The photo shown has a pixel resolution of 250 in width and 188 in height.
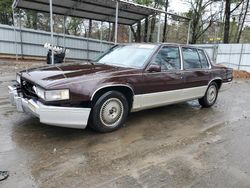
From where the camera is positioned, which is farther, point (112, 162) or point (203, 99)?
point (203, 99)

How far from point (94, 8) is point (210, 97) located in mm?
9454

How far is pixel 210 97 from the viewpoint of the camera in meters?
6.33

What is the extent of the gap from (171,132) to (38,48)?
15659 mm

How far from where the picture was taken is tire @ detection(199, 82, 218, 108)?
20.3ft

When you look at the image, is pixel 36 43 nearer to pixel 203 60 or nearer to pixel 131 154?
pixel 203 60

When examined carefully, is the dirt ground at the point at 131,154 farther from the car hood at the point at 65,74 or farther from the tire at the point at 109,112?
the car hood at the point at 65,74

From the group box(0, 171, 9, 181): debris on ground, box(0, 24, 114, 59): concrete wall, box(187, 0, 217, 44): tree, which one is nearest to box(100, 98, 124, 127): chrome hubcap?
box(0, 171, 9, 181): debris on ground

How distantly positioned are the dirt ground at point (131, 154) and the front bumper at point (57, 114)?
36 centimetres

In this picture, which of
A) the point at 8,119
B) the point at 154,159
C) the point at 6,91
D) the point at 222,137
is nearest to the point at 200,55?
the point at 222,137

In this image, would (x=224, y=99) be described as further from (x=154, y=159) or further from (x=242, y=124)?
(x=154, y=159)

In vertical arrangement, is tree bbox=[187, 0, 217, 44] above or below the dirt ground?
above

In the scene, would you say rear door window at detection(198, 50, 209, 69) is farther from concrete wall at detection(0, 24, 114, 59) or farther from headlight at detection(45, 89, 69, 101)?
concrete wall at detection(0, 24, 114, 59)

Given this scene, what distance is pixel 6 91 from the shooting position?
7.09 m

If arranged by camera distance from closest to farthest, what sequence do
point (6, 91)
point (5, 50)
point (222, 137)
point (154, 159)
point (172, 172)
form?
point (172, 172) < point (154, 159) < point (222, 137) < point (6, 91) < point (5, 50)
